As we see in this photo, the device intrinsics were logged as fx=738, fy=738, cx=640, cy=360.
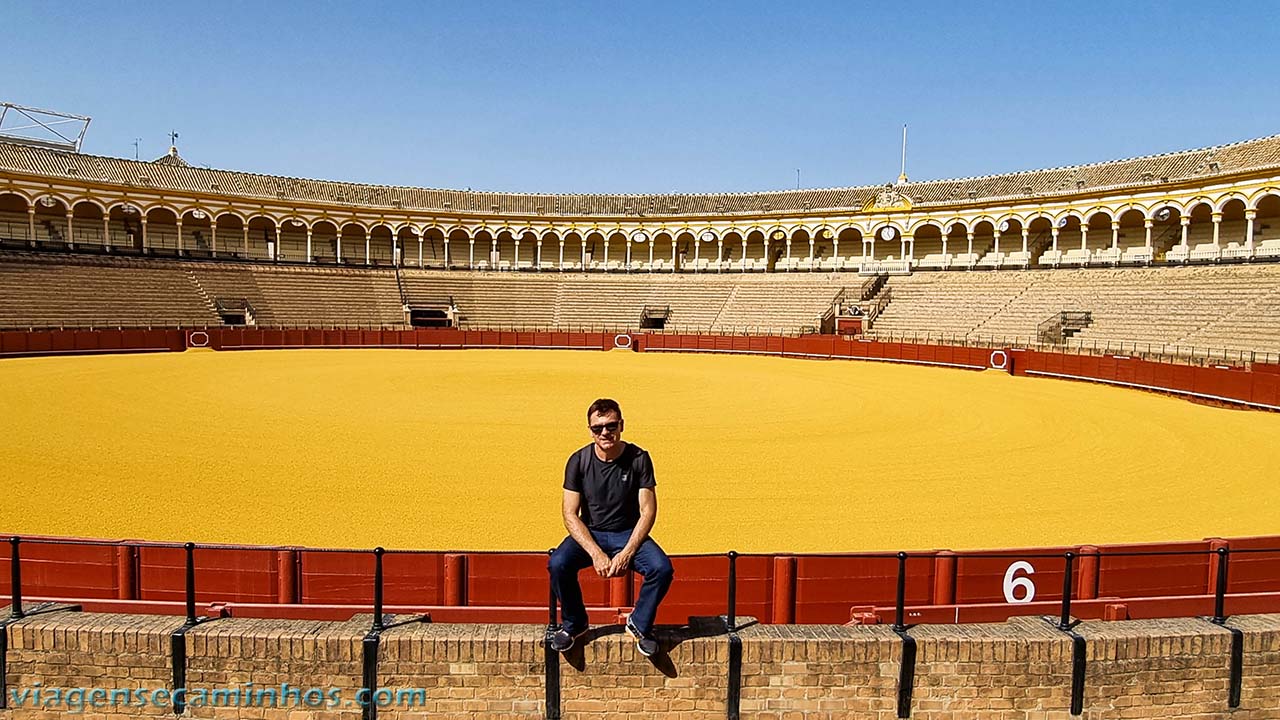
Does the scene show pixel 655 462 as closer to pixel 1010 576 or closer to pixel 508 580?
pixel 508 580

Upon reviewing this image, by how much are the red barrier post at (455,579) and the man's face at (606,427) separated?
218 cm

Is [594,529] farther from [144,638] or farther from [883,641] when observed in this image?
[144,638]

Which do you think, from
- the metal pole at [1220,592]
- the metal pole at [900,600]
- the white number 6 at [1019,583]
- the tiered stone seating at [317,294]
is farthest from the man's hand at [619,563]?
the tiered stone seating at [317,294]

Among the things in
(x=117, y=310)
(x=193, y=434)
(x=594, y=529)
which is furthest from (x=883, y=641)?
(x=117, y=310)

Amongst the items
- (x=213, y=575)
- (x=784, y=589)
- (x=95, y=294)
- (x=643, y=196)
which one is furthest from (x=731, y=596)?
(x=643, y=196)

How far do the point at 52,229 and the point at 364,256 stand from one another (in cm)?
1657

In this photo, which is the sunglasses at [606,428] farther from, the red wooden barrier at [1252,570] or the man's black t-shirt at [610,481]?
the red wooden barrier at [1252,570]

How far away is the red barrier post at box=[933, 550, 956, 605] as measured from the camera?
220 inches

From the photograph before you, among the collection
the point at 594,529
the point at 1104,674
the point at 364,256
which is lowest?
the point at 1104,674

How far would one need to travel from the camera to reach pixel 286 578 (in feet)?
18.1

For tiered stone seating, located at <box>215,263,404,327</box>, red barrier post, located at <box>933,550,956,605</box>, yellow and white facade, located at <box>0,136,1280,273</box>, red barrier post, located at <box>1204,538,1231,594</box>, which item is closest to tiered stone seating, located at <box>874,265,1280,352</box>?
yellow and white facade, located at <box>0,136,1280,273</box>

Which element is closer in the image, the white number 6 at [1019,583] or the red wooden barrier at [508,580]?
the red wooden barrier at [508,580]

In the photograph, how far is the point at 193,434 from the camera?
1259 centimetres

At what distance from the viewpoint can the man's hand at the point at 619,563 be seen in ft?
12.8
